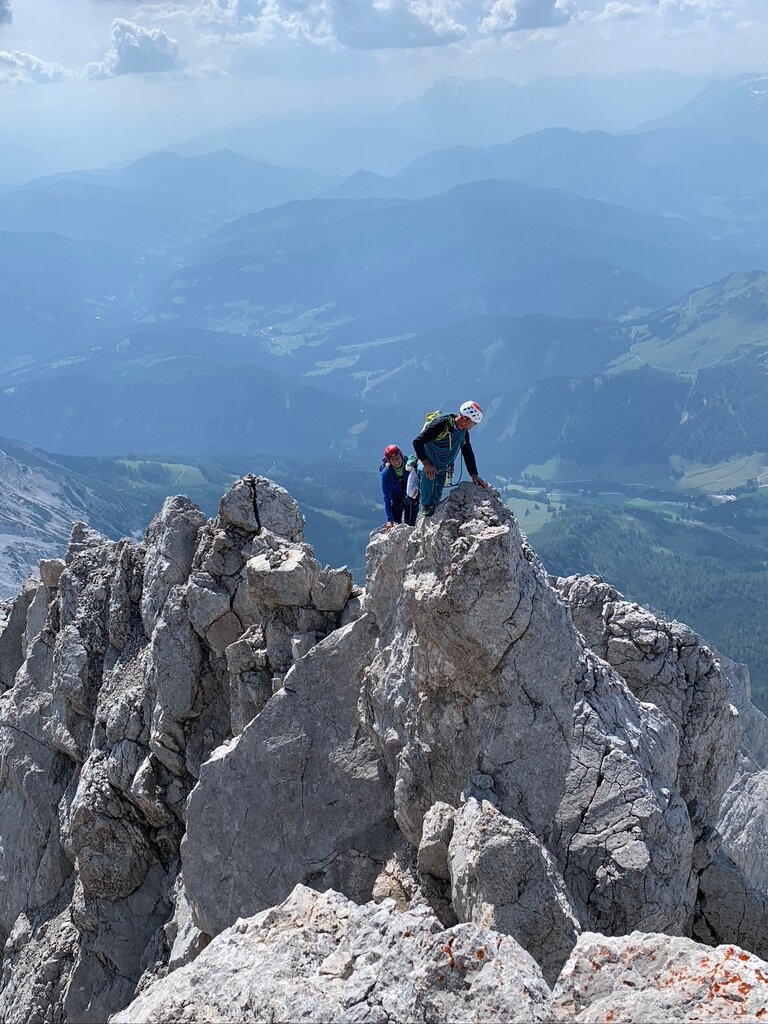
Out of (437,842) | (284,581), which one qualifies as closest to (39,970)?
(284,581)

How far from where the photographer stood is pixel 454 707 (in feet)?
67.4

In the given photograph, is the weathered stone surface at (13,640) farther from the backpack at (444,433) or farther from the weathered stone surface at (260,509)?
the backpack at (444,433)

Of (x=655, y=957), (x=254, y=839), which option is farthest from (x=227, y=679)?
(x=655, y=957)

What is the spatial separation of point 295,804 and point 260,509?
454 inches

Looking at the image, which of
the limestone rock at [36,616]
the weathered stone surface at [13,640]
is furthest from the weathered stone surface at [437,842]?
the weathered stone surface at [13,640]

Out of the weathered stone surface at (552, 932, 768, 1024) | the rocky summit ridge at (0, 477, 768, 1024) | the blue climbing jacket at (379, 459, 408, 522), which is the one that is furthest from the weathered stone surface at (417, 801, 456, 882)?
the blue climbing jacket at (379, 459, 408, 522)

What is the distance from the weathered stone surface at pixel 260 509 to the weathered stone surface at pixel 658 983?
781 inches

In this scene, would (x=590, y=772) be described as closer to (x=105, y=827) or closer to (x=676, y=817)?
(x=676, y=817)

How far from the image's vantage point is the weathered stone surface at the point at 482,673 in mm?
19625

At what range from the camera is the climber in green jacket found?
22.2 meters

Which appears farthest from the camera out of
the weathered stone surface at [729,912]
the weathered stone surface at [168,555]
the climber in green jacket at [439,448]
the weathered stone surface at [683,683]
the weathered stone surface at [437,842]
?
the weathered stone surface at [168,555]

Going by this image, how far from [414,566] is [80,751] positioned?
1654 centimetres

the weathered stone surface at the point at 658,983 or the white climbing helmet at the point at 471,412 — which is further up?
the white climbing helmet at the point at 471,412

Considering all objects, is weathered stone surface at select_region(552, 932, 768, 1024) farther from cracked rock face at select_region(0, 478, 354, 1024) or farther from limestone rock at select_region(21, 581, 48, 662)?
limestone rock at select_region(21, 581, 48, 662)
